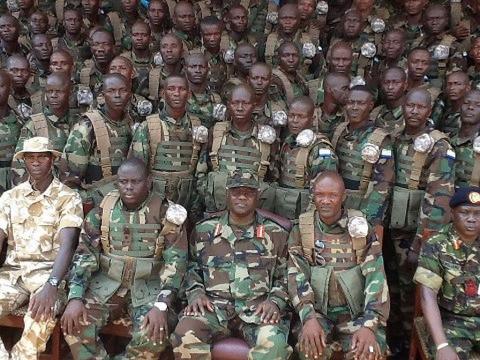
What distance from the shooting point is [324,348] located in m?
4.01

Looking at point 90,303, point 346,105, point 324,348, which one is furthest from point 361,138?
point 90,303

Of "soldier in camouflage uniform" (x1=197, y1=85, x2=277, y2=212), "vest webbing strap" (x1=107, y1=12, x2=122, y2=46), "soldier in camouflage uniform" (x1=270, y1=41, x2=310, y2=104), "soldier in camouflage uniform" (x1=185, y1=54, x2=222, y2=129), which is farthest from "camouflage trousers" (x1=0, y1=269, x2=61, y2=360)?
"vest webbing strap" (x1=107, y1=12, x2=122, y2=46)

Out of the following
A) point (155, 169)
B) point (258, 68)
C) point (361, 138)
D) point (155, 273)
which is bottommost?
point (155, 273)

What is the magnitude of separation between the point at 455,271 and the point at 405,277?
3.35ft

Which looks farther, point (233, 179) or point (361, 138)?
point (361, 138)

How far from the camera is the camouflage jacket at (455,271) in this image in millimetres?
4145

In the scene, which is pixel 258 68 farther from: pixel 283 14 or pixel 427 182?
pixel 427 182

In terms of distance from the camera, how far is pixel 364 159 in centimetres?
505

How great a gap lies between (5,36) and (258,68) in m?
2.80

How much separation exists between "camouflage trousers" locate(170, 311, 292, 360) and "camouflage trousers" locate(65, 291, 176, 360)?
0.53 ft

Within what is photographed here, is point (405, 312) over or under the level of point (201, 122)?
under

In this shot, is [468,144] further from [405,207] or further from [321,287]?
[321,287]

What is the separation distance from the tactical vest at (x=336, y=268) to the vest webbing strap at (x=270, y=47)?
292 cm

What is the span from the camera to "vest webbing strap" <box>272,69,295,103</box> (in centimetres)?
625
